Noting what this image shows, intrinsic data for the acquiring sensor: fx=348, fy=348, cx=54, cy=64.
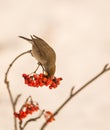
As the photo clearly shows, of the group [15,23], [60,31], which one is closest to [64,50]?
[60,31]

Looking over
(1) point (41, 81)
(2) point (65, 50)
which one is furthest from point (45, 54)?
(2) point (65, 50)

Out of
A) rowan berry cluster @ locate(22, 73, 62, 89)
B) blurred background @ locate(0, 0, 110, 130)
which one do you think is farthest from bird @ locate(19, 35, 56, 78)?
blurred background @ locate(0, 0, 110, 130)

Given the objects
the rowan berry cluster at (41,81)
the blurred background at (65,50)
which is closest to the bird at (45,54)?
the rowan berry cluster at (41,81)

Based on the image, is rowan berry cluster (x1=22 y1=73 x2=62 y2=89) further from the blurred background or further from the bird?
the blurred background

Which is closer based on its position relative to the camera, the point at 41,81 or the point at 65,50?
the point at 41,81

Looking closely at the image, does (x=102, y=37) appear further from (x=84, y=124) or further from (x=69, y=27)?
(x=84, y=124)

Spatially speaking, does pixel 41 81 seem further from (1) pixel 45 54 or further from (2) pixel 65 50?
(2) pixel 65 50

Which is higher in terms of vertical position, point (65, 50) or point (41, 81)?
point (41, 81)

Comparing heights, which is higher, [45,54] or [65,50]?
[45,54]

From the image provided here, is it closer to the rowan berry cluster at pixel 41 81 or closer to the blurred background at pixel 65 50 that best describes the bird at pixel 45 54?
the rowan berry cluster at pixel 41 81
